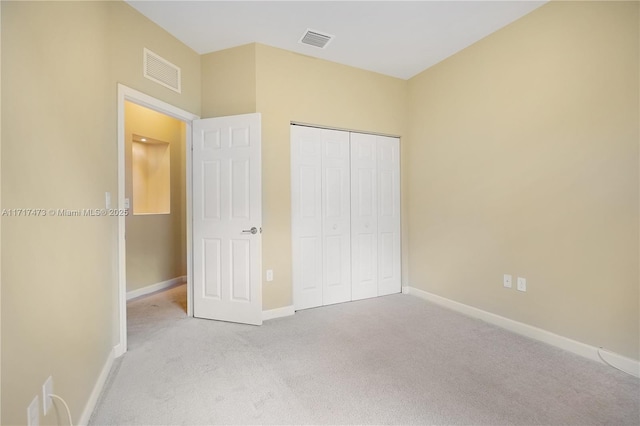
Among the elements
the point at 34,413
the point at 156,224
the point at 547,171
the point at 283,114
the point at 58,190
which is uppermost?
the point at 283,114

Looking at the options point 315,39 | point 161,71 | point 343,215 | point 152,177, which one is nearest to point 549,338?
point 343,215

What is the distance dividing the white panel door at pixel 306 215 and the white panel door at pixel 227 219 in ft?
1.65

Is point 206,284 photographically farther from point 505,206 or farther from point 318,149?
point 505,206

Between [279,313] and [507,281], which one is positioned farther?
[279,313]

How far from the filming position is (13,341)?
3.14ft

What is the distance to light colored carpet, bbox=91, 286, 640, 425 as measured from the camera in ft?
5.05

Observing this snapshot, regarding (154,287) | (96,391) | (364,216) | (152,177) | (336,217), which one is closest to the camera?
(96,391)

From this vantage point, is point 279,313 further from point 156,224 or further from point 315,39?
point 315,39

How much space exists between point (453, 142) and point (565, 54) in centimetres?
115

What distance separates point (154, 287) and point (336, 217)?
274 cm

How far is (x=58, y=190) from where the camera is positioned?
131cm

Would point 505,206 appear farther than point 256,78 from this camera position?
No

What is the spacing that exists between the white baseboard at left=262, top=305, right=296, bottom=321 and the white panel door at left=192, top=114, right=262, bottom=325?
0.16 meters

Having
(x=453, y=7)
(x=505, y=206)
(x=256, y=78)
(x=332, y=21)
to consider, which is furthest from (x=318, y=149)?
(x=505, y=206)
